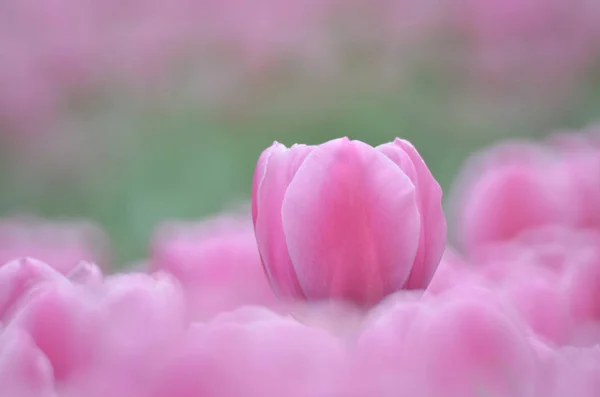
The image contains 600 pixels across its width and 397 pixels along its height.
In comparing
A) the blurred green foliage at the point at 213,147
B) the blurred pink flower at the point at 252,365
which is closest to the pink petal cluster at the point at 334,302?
the blurred pink flower at the point at 252,365

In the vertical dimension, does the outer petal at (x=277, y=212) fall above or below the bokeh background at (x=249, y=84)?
below

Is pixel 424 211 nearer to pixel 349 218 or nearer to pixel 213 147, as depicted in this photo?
pixel 349 218

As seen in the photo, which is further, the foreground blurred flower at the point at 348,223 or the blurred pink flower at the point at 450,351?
the foreground blurred flower at the point at 348,223

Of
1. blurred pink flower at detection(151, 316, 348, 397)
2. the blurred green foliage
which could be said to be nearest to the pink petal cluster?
blurred pink flower at detection(151, 316, 348, 397)

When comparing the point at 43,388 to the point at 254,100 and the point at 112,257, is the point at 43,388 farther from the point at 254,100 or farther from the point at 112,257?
the point at 254,100

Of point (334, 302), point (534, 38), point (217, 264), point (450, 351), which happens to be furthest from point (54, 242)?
point (534, 38)

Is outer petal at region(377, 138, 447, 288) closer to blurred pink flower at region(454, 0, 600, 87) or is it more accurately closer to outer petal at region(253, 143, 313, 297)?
outer petal at region(253, 143, 313, 297)

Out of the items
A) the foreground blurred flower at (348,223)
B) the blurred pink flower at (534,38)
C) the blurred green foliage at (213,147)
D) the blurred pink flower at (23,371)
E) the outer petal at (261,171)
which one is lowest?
the blurred pink flower at (23,371)

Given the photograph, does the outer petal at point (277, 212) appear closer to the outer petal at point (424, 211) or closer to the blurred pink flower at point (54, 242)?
the outer petal at point (424, 211)

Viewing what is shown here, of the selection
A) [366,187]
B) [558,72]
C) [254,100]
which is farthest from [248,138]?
[366,187]
